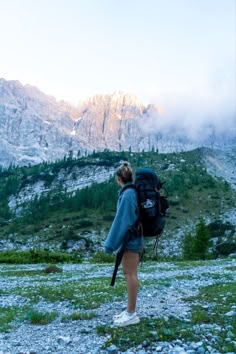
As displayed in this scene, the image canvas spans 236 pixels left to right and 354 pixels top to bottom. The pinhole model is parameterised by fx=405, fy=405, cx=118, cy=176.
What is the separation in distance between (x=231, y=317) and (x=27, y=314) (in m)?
6.09

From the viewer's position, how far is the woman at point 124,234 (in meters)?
10.1

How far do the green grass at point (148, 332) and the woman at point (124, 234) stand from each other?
14.6 inches

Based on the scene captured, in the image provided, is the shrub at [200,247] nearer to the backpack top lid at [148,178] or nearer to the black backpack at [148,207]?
the black backpack at [148,207]

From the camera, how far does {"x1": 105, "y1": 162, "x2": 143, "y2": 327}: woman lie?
10086mm

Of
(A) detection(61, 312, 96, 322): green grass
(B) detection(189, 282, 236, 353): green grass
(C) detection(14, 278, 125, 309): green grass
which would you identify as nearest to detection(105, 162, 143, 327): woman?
(A) detection(61, 312, 96, 322): green grass

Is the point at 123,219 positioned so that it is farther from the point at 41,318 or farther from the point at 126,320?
the point at 41,318

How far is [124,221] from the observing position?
10.1 meters

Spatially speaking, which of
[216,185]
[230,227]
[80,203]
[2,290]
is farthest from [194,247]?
[216,185]

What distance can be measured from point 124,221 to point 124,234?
12.7 inches

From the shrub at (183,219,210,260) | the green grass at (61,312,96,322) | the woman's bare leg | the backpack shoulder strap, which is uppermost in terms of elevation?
the backpack shoulder strap

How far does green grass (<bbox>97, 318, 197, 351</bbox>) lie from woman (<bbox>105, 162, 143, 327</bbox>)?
37cm

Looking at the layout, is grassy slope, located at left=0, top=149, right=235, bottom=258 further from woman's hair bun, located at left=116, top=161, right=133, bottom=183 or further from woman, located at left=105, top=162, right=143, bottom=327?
woman's hair bun, located at left=116, top=161, right=133, bottom=183

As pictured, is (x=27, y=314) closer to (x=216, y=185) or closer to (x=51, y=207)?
(x=51, y=207)

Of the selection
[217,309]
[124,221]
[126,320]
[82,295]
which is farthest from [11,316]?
[217,309]
